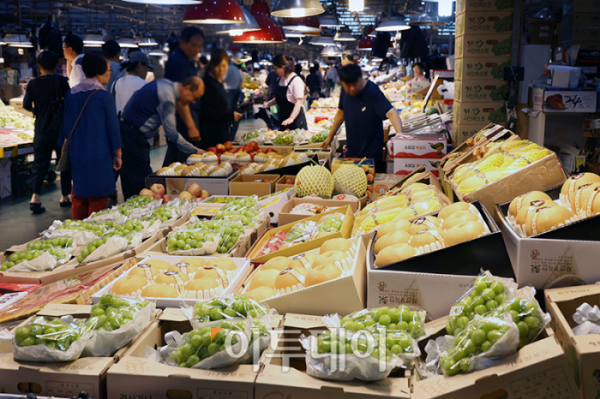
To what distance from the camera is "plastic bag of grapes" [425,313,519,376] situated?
1371 mm

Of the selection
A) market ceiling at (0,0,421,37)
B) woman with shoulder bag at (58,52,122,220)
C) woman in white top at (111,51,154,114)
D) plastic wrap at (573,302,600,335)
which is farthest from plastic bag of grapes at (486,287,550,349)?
market ceiling at (0,0,421,37)

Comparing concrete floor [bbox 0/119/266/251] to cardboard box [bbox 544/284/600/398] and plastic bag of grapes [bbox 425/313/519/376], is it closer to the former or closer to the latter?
plastic bag of grapes [bbox 425/313/519/376]

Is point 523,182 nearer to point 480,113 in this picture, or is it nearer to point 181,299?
point 181,299

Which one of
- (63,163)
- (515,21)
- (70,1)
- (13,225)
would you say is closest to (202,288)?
(63,163)

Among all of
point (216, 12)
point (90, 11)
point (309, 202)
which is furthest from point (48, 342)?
point (90, 11)

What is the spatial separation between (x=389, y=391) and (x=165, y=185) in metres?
3.07

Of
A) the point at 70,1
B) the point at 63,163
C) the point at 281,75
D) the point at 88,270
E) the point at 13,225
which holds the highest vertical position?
the point at 70,1

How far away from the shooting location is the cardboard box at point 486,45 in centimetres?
430

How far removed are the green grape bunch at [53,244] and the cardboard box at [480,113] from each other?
335 centimetres

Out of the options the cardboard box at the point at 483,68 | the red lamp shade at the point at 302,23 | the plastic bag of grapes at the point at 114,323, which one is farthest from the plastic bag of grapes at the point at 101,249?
the red lamp shade at the point at 302,23

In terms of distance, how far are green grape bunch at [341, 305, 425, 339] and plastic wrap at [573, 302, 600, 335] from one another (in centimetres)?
48

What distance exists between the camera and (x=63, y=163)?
13.9ft

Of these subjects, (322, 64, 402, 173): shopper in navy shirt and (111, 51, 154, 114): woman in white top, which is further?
(111, 51, 154, 114): woman in white top

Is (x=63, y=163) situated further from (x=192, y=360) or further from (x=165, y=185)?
(x=192, y=360)
